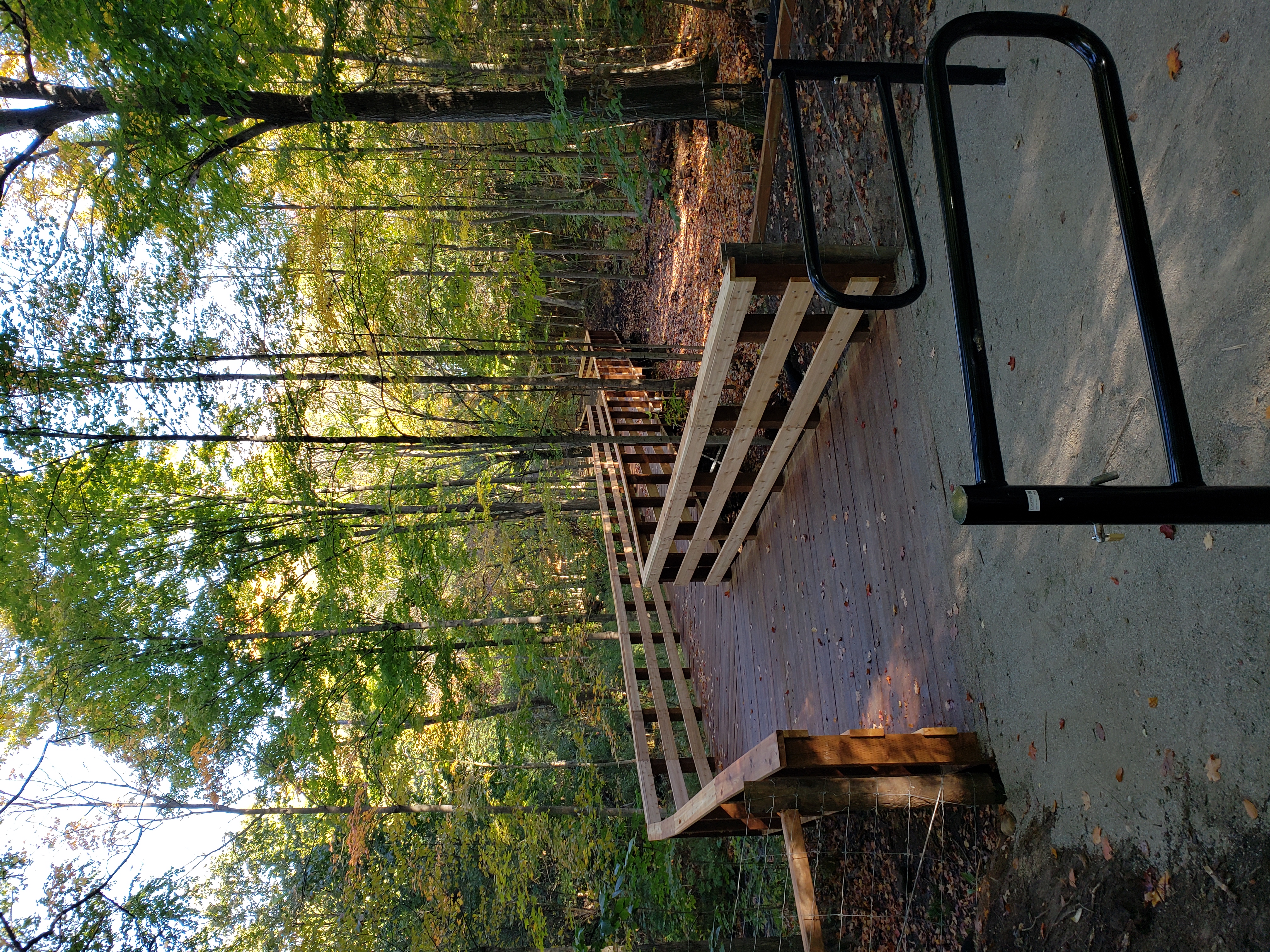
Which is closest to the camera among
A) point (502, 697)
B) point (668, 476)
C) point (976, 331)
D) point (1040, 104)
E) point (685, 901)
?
point (976, 331)

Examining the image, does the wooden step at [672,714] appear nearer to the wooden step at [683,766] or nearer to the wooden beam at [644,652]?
the wooden beam at [644,652]

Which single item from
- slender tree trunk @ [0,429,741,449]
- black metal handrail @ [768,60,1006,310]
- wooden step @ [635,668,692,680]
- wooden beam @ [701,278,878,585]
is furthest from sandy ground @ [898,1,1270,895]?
wooden step @ [635,668,692,680]

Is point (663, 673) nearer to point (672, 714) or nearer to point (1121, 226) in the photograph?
point (672, 714)

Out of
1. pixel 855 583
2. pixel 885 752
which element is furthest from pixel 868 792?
pixel 855 583

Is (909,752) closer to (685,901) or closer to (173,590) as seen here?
(685,901)

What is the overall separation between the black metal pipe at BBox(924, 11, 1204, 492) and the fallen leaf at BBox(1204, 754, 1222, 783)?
4.16 feet

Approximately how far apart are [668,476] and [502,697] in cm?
823

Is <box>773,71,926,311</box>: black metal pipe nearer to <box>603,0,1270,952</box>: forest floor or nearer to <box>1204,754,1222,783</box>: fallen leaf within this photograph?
<box>603,0,1270,952</box>: forest floor

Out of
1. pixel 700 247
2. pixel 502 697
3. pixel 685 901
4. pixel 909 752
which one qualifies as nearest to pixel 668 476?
pixel 700 247

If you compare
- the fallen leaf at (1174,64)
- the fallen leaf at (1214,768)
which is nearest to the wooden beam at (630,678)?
the fallen leaf at (1214,768)

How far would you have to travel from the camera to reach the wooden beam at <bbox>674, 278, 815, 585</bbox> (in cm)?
381

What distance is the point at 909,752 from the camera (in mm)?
3248

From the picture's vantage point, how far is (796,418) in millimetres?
4785

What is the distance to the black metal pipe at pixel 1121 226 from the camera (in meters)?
1.24
